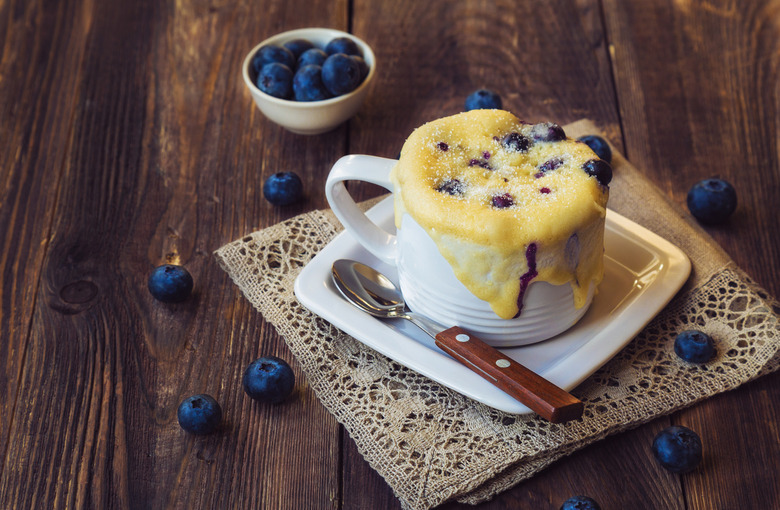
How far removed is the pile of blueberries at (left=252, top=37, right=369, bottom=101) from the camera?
5.66 ft

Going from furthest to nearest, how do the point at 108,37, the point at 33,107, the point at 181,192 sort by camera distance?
the point at 108,37, the point at 33,107, the point at 181,192

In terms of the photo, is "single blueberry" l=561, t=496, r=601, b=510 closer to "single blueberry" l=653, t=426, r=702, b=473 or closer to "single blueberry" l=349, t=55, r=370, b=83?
"single blueberry" l=653, t=426, r=702, b=473

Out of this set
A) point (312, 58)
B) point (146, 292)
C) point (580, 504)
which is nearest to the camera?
point (580, 504)

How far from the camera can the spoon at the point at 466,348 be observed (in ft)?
3.69

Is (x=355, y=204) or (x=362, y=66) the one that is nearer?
(x=355, y=204)

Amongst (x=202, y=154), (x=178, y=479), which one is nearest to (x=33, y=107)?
(x=202, y=154)

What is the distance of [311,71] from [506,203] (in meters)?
0.73

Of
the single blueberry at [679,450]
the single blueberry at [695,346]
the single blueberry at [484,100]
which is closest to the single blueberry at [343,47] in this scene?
the single blueberry at [484,100]

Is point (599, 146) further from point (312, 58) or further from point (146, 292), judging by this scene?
point (146, 292)

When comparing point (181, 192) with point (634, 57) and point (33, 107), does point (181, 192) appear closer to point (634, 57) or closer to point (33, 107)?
point (33, 107)

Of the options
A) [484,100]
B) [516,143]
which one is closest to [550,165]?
[516,143]

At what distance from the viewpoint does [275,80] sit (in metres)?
1.74

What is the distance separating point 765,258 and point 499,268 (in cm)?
70

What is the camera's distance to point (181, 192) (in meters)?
1.72
